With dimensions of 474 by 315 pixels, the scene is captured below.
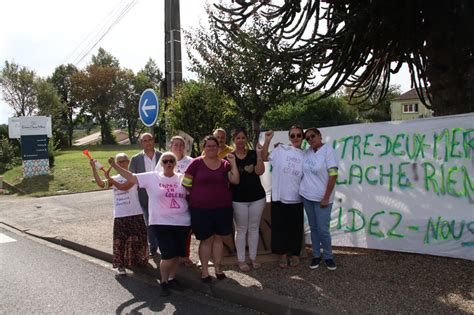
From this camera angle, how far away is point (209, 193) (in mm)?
4758

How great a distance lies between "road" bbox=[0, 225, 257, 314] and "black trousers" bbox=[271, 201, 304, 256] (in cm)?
106

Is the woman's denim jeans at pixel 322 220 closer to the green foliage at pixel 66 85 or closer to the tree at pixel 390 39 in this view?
the tree at pixel 390 39

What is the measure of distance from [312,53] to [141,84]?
53903 millimetres

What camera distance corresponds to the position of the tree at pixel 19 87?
44.0 m

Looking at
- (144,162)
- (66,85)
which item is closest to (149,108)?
(144,162)

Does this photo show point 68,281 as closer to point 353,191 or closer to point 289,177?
point 289,177

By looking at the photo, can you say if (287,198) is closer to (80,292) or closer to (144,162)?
(144,162)

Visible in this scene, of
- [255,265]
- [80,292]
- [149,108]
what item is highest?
[149,108]

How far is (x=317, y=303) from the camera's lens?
13.4 feet

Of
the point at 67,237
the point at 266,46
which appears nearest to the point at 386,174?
the point at 266,46

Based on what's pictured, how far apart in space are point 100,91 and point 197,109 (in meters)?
49.5

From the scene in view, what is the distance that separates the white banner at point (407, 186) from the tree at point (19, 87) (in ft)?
149

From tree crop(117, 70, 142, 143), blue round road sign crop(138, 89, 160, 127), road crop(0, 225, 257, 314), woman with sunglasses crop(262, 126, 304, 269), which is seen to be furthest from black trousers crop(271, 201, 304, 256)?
tree crop(117, 70, 142, 143)

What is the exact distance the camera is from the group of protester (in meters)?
4.80
